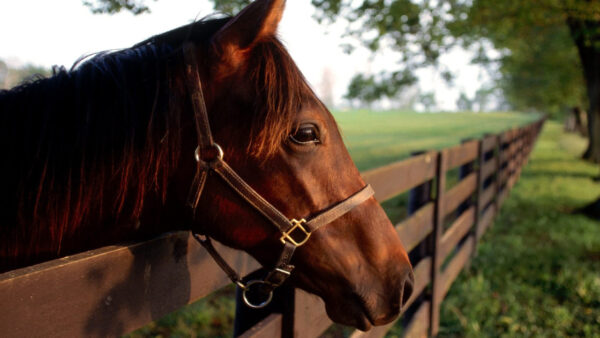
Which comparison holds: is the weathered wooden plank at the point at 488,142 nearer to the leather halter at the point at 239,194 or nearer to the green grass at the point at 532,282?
the green grass at the point at 532,282

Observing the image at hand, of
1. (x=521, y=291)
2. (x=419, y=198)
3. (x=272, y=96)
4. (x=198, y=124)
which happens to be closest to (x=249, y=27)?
(x=272, y=96)

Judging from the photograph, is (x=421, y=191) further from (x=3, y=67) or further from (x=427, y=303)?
(x=3, y=67)

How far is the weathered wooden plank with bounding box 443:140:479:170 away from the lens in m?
3.73

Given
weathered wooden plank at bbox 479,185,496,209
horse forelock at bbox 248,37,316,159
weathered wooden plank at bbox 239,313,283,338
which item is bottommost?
weathered wooden plank at bbox 479,185,496,209

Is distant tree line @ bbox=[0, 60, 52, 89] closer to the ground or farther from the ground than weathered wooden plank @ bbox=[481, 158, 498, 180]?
farther from the ground

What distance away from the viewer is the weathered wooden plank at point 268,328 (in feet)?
4.61

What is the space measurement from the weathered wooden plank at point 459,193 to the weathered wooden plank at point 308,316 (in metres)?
2.16

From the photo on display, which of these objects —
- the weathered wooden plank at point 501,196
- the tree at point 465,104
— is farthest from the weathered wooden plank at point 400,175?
the tree at point 465,104

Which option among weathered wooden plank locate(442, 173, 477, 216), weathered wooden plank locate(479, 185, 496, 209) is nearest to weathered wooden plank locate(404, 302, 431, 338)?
weathered wooden plank locate(442, 173, 477, 216)

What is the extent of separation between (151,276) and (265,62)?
734 millimetres

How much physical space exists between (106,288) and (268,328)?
26.8 inches

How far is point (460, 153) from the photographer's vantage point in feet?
13.7

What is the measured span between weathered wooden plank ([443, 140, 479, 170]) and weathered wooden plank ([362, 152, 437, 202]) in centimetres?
42

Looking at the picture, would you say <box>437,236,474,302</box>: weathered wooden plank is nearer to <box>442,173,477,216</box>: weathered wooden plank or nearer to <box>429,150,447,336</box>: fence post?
<box>429,150,447,336</box>: fence post
